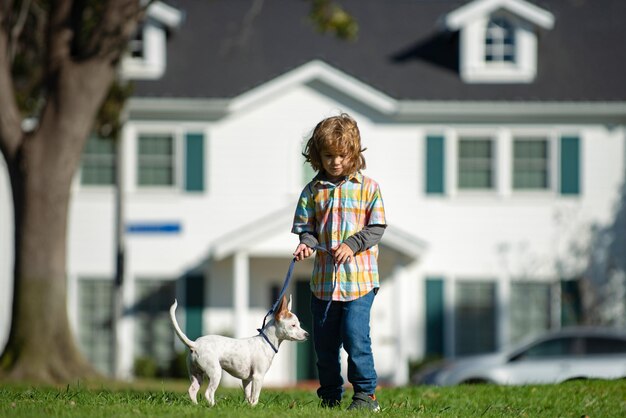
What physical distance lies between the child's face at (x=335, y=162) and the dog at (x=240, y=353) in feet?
2.88

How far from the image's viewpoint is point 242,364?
7.50 m

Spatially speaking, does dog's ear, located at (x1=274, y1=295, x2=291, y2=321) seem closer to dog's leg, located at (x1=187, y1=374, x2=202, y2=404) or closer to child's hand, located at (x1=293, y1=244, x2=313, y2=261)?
child's hand, located at (x1=293, y1=244, x2=313, y2=261)

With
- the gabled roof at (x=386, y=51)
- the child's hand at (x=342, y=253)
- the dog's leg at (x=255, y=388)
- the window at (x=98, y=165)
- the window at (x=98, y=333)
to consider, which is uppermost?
the gabled roof at (x=386, y=51)

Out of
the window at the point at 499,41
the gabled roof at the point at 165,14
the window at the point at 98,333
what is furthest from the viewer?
the window at the point at 499,41

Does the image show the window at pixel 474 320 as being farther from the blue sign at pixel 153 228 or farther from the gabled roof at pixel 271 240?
the blue sign at pixel 153 228

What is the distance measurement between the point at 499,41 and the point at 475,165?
293 cm

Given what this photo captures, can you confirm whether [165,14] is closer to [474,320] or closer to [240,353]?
[474,320]

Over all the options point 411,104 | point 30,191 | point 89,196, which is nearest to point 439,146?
point 411,104

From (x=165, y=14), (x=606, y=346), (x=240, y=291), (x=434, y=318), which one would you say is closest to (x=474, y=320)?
(x=434, y=318)

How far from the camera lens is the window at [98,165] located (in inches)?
958

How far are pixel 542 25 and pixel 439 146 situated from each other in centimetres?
347

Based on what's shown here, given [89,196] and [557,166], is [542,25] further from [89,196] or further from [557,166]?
[89,196]

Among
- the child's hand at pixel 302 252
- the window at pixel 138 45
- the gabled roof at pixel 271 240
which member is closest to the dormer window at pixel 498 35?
the gabled roof at pixel 271 240

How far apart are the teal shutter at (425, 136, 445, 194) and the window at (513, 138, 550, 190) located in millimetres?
1498
